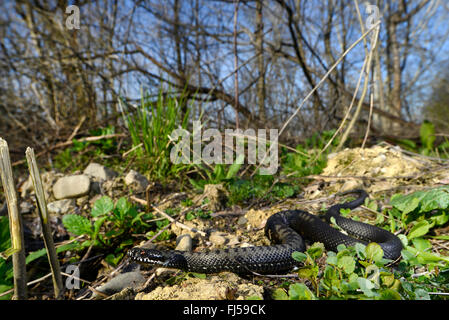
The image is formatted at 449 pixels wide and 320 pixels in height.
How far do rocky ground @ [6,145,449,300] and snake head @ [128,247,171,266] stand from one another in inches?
2.8

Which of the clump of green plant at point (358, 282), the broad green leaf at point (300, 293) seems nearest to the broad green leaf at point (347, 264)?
the clump of green plant at point (358, 282)

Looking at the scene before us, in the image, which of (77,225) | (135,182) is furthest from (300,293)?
(135,182)

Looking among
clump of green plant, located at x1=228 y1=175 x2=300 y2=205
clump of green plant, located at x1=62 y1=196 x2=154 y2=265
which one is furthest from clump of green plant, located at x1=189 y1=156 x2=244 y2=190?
clump of green plant, located at x1=62 y1=196 x2=154 y2=265

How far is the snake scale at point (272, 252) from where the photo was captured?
2.16m

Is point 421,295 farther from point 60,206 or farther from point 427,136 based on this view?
point 427,136

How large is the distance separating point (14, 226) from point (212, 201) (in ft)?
7.33

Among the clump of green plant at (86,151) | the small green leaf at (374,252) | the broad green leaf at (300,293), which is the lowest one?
Answer: the broad green leaf at (300,293)

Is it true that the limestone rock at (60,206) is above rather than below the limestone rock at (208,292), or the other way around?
below

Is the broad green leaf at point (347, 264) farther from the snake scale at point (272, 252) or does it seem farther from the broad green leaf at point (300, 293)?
the snake scale at point (272, 252)

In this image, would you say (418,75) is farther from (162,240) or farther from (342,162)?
(162,240)

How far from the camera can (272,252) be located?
7.45ft

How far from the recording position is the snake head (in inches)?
85.8

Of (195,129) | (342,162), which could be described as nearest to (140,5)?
(195,129)
